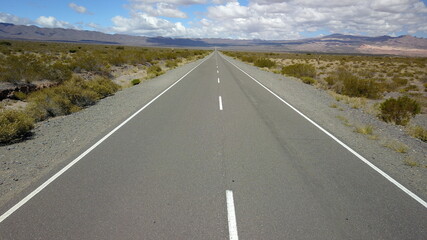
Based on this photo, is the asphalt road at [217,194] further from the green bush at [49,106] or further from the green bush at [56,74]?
the green bush at [56,74]

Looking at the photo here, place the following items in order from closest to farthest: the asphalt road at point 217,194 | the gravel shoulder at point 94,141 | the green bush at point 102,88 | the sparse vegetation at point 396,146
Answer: the asphalt road at point 217,194 → the gravel shoulder at point 94,141 → the sparse vegetation at point 396,146 → the green bush at point 102,88

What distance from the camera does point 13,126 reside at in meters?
7.17

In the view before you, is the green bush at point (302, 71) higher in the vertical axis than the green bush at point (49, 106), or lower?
higher

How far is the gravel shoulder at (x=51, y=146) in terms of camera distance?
190 inches

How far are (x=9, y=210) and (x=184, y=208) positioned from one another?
2.68 m

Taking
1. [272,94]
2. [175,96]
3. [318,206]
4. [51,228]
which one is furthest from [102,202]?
[272,94]

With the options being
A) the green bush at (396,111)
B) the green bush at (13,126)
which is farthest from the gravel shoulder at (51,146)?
the green bush at (396,111)

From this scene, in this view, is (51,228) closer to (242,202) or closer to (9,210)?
(9,210)

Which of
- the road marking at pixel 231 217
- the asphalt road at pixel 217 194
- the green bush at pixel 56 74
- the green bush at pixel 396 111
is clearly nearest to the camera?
the road marking at pixel 231 217

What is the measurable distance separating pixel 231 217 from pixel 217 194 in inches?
26.3

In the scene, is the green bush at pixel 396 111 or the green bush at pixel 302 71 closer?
the green bush at pixel 396 111

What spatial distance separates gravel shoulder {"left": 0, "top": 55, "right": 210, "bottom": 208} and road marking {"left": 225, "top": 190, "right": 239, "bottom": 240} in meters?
3.55

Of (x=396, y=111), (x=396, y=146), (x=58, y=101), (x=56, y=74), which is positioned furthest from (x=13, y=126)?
(x=56, y=74)

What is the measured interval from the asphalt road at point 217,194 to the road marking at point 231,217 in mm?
17
